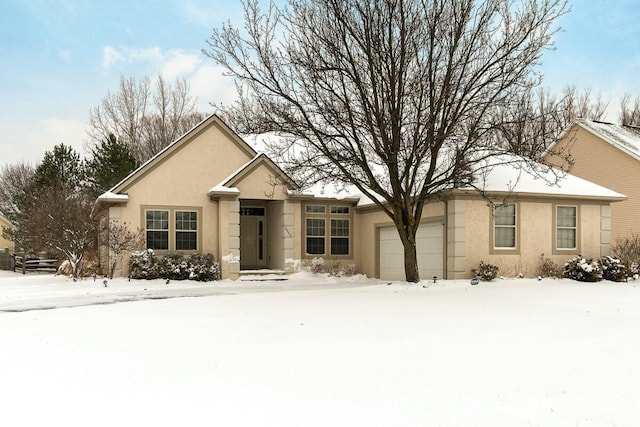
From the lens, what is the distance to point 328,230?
73.1ft

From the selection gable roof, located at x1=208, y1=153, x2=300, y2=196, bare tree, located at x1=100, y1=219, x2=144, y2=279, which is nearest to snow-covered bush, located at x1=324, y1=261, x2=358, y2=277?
gable roof, located at x1=208, y1=153, x2=300, y2=196

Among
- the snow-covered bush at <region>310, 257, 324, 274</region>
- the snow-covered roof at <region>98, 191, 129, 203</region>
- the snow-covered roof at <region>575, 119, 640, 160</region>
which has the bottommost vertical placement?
the snow-covered bush at <region>310, 257, 324, 274</region>

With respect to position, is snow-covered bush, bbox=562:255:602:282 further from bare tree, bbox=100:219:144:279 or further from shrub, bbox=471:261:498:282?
bare tree, bbox=100:219:144:279

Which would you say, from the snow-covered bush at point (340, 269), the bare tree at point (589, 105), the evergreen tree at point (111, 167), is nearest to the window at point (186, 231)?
the snow-covered bush at point (340, 269)

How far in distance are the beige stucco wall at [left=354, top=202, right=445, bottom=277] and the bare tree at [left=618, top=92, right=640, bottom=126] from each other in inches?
1273

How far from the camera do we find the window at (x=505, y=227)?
60.1ft

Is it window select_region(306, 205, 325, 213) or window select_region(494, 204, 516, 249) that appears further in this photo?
window select_region(306, 205, 325, 213)

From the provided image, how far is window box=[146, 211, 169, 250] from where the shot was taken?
813 inches

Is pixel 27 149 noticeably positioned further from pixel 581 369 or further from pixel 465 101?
pixel 581 369

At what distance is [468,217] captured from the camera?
1786cm

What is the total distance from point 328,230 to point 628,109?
34.8 metres

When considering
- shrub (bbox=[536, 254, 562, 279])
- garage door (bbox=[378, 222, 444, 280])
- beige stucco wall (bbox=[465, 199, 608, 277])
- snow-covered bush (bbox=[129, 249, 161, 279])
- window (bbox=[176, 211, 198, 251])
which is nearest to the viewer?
beige stucco wall (bbox=[465, 199, 608, 277])

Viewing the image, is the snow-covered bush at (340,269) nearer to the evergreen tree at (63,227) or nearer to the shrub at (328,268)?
the shrub at (328,268)

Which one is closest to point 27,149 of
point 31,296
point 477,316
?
point 31,296
